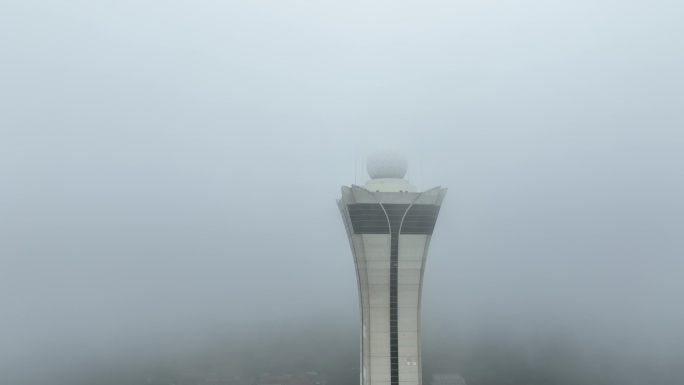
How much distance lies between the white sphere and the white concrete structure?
3924mm

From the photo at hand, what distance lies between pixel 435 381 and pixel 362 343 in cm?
6155

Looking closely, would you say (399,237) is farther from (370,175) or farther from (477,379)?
(477,379)

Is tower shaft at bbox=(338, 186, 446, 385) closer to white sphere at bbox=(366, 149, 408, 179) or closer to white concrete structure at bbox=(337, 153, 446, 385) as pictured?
white concrete structure at bbox=(337, 153, 446, 385)

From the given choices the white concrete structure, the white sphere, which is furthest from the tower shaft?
the white sphere

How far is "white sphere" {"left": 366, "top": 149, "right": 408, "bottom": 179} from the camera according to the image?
202 ft

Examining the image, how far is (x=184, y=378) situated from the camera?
417 feet

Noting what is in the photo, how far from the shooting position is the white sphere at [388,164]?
61688 mm

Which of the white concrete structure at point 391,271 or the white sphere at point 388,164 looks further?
the white sphere at point 388,164

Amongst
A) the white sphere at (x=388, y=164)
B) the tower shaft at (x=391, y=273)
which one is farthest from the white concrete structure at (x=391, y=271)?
the white sphere at (x=388, y=164)

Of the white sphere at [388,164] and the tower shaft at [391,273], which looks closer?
the tower shaft at [391,273]

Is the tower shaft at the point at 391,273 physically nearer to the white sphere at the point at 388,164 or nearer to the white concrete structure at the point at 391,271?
the white concrete structure at the point at 391,271

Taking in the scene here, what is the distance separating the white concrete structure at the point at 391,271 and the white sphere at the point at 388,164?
A: 154 inches

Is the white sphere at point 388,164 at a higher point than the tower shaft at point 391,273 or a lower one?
higher

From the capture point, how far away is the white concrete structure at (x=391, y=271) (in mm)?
57925
